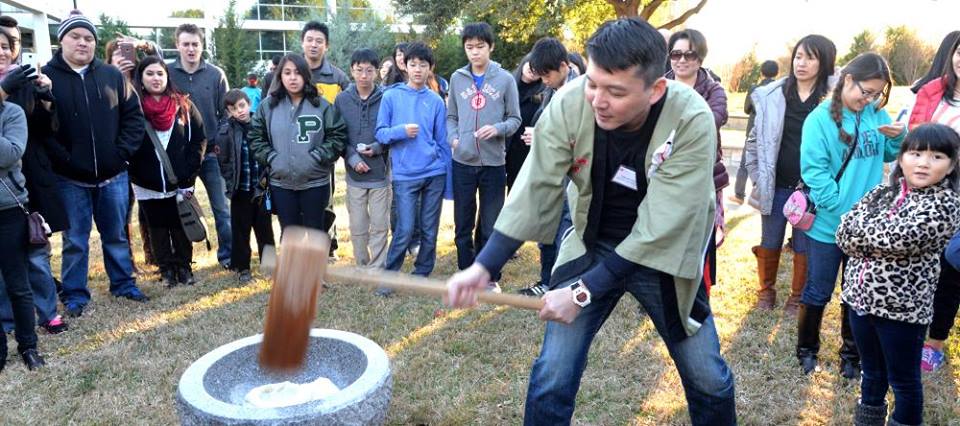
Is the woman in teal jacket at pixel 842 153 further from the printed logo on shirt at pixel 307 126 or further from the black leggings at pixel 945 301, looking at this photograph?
the printed logo on shirt at pixel 307 126

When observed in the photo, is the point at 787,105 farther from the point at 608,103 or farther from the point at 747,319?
the point at 608,103

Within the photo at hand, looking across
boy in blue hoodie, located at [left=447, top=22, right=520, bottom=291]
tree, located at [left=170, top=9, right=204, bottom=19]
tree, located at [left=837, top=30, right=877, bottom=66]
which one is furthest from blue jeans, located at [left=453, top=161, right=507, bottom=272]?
tree, located at [left=170, top=9, right=204, bottom=19]

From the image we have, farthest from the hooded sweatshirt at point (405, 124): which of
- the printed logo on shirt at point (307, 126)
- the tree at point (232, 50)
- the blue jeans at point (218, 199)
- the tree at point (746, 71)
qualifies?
the tree at point (232, 50)

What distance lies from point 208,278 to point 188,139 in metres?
1.23

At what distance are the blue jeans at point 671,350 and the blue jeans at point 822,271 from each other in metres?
1.49

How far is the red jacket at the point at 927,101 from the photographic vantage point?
12.3ft

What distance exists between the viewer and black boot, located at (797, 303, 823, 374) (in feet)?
12.1

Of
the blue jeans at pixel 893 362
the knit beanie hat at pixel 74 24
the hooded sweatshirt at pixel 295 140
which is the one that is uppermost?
the knit beanie hat at pixel 74 24

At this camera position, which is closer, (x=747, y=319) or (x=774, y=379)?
(x=774, y=379)

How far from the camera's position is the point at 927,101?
3.79 m

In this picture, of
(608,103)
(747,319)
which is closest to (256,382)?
(608,103)

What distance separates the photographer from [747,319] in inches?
181

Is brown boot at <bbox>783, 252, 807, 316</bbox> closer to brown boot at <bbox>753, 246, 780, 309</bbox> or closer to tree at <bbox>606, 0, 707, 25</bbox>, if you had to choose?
brown boot at <bbox>753, 246, 780, 309</bbox>

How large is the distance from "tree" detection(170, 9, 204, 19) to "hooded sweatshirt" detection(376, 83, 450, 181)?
108 feet
